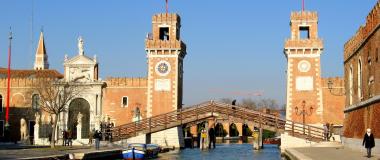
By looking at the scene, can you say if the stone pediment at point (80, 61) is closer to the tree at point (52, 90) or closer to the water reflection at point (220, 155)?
the tree at point (52, 90)

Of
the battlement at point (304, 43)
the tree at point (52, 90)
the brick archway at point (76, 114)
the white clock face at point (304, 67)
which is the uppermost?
the battlement at point (304, 43)

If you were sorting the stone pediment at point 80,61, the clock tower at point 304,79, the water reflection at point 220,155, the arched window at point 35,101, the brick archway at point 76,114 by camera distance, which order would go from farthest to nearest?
the arched window at point 35,101
the stone pediment at point 80,61
the brick archway at point 76,114
the clock tower at point 304,79
the water reflection at point 220,155

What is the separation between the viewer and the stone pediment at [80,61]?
55.8m

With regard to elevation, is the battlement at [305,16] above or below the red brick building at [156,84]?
above

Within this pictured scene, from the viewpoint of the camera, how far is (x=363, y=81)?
31891 millimetres

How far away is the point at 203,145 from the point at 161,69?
275 inches

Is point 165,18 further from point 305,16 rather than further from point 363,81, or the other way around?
point 363,81

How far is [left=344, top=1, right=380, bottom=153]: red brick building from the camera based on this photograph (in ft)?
89.0

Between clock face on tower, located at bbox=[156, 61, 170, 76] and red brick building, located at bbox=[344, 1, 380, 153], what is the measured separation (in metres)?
17.4

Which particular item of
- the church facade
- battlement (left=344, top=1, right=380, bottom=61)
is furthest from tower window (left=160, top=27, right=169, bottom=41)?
battlement (left=344, top=1, right=380, bottom=61)

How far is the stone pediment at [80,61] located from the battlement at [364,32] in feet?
78.3

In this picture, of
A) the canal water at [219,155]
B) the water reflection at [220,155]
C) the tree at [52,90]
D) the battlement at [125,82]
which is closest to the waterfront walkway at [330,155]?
the canal water at [219,155]

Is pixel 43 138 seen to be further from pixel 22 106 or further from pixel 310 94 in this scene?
pixel 310 94

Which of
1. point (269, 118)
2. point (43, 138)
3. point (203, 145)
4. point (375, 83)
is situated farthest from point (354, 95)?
point (43, 138)
